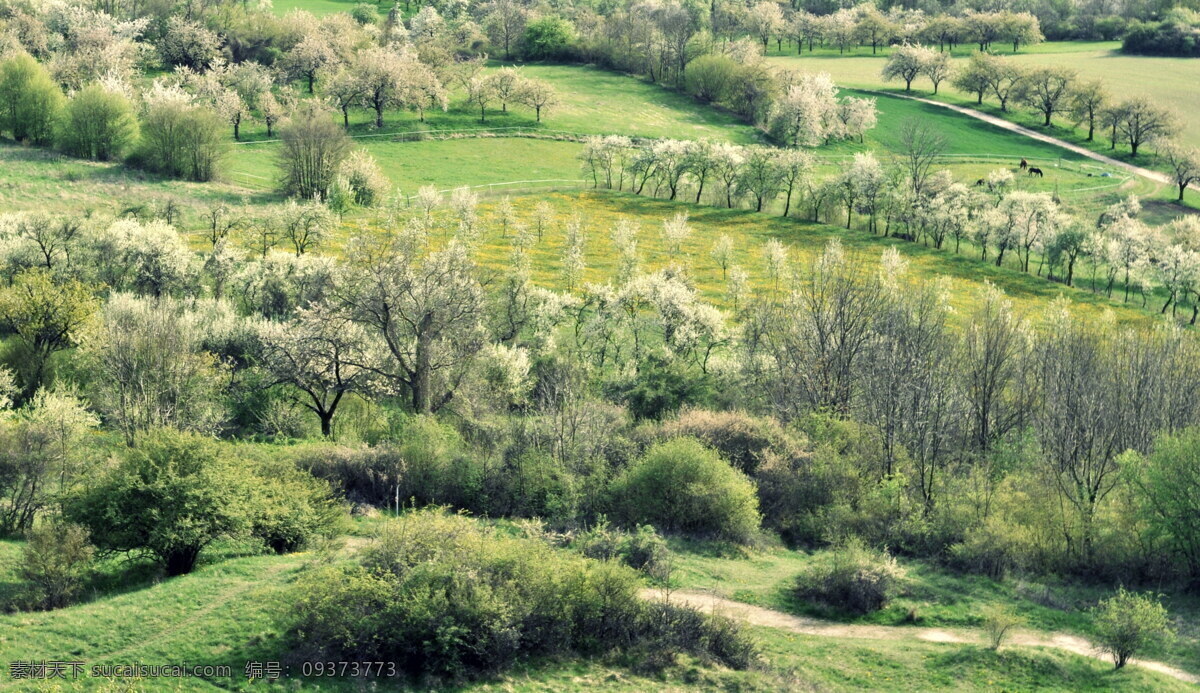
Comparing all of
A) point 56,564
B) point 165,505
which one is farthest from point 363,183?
point 56,564

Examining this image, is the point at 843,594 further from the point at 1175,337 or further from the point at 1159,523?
the point at 1175,337

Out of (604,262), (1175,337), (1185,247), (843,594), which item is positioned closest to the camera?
(843,594)

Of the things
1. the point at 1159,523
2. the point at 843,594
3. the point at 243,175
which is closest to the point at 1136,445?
the point at 1159,523

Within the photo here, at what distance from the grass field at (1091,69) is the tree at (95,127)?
95132mm

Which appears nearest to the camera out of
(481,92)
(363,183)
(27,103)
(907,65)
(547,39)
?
(363,183)

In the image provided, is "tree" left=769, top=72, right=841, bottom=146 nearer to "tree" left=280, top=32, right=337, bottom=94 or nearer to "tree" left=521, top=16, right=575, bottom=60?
"tree" left=521, top=16, right=575, bottom=60

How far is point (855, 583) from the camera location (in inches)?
1743

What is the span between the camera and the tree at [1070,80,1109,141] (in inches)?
5842

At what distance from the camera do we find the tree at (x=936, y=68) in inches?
6639

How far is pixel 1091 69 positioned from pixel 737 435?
446 feet

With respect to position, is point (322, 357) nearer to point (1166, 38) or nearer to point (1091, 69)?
point (1091, 69)

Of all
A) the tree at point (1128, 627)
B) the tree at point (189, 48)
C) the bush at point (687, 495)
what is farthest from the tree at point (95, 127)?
the tree at point (1128, 627)

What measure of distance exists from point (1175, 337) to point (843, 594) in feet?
110

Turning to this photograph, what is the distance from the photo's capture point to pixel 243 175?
11006 cm
